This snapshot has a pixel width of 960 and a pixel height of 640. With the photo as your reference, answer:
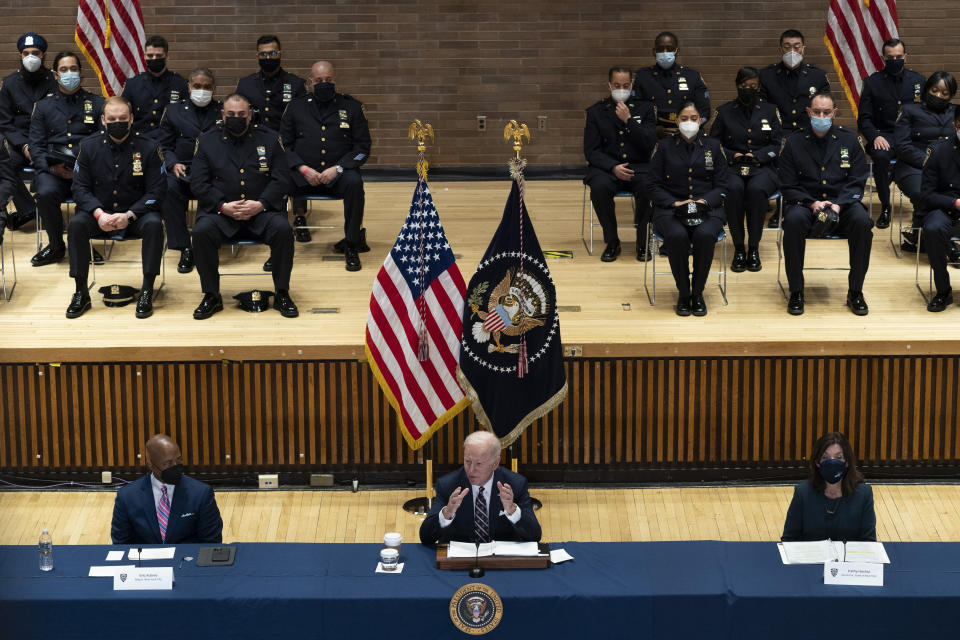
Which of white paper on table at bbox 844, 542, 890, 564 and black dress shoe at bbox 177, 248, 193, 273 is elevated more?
black dress shoe at bbox 177, 248, 193, 273

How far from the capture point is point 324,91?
11.2m

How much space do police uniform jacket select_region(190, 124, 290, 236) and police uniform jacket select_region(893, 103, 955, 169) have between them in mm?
4995

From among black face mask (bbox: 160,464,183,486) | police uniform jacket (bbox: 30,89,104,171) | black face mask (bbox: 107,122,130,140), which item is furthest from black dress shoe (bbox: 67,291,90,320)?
black face mask (bbox: 160,464,183,486)

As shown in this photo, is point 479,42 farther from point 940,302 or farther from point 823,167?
point 940,302

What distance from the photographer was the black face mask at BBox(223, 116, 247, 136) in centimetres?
996

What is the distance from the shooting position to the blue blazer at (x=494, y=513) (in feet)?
21.6

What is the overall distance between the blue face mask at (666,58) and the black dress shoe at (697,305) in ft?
9.22

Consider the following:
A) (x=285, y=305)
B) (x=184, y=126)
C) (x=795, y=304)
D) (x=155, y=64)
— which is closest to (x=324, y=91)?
(x=184, y=126)

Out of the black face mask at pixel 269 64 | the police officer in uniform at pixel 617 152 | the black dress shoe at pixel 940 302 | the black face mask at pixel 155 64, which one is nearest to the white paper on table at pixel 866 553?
the black dress shoe at pixel 940 302

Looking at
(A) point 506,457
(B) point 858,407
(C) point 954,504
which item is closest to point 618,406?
(A) point 506,457

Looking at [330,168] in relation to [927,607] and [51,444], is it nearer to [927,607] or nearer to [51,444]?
[51,444]

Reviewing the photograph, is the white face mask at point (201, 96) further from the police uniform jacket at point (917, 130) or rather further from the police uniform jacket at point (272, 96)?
the police uniform jacket at point (917, 130)

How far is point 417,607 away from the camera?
18.7 feet

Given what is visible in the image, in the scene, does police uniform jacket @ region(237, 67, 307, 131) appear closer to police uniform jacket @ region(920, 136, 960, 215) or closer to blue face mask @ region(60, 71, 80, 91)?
blue face mask @ region(60, 71, 80, 91)
